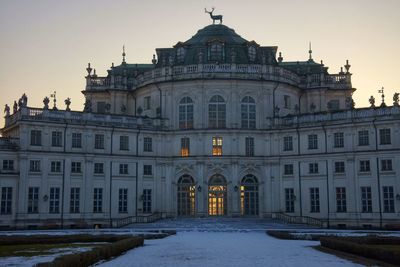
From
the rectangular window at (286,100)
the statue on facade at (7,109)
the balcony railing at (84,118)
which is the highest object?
the rectangular window at (286,100)

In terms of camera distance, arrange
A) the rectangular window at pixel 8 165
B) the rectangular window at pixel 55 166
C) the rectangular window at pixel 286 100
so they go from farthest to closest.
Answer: the rectangular window at pixel 286 100 < the rectangular window at pixel 55 166 < the rectangular window at pixel 8 165

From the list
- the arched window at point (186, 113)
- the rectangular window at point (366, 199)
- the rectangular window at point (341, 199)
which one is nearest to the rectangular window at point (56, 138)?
the arched window at point (186, 113)

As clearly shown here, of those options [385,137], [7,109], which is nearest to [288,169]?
[385,137]

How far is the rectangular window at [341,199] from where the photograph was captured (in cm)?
6819

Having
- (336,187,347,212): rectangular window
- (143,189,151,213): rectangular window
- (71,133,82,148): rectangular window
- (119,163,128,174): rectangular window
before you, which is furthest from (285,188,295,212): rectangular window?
(71,133,82,148): rectangular window

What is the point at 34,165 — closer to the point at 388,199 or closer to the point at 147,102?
the point at 147,102

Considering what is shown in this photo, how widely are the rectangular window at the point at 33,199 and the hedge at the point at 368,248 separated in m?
37.1

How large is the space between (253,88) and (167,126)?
12.2 metres

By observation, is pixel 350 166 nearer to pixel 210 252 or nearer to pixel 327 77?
pixel 327 77

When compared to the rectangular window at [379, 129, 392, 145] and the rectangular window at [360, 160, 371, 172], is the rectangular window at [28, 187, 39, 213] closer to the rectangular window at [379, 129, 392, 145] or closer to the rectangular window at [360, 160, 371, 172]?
the rectangular window at [360, 160, 371, 172]

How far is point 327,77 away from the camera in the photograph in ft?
278

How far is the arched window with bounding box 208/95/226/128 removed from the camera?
74.4 m

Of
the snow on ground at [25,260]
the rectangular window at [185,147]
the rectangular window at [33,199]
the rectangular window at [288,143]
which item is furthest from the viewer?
the rectangular window at [185,147]

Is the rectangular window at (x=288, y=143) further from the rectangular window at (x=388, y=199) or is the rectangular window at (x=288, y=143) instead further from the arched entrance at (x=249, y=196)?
the rectangular window at (x=388, y=199)
